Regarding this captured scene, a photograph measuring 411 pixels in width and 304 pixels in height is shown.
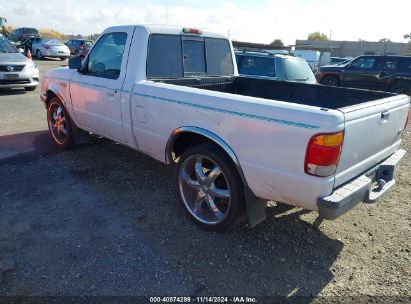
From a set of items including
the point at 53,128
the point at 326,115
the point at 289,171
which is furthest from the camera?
the point at 53,128

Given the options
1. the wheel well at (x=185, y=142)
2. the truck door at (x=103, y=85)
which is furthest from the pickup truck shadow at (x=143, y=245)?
the truck door at (x=103, y=85)

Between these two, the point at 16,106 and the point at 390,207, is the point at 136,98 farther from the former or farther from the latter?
the point at 16,106

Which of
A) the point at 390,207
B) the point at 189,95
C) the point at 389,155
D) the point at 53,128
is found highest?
the point at 189,95

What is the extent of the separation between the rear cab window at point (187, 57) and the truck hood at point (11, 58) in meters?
8.00

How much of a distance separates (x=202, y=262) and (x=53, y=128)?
4.13 metres

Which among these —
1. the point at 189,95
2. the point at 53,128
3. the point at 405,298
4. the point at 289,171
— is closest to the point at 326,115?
the point at 289,171

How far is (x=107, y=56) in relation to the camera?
4.51m

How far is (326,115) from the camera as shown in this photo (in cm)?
243

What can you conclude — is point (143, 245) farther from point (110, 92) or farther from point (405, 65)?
point (405, 65)

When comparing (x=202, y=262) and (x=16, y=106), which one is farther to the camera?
(x=16, y=106)

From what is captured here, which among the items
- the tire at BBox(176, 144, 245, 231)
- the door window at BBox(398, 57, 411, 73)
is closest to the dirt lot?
the tire at BBox(176, 144, 245, 231)

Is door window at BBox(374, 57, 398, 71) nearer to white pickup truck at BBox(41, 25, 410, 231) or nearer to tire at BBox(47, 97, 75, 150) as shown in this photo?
white pickup truck at BBox(41, 25, 410, 231)

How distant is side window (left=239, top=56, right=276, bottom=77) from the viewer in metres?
8.05

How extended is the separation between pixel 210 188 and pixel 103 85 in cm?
200
